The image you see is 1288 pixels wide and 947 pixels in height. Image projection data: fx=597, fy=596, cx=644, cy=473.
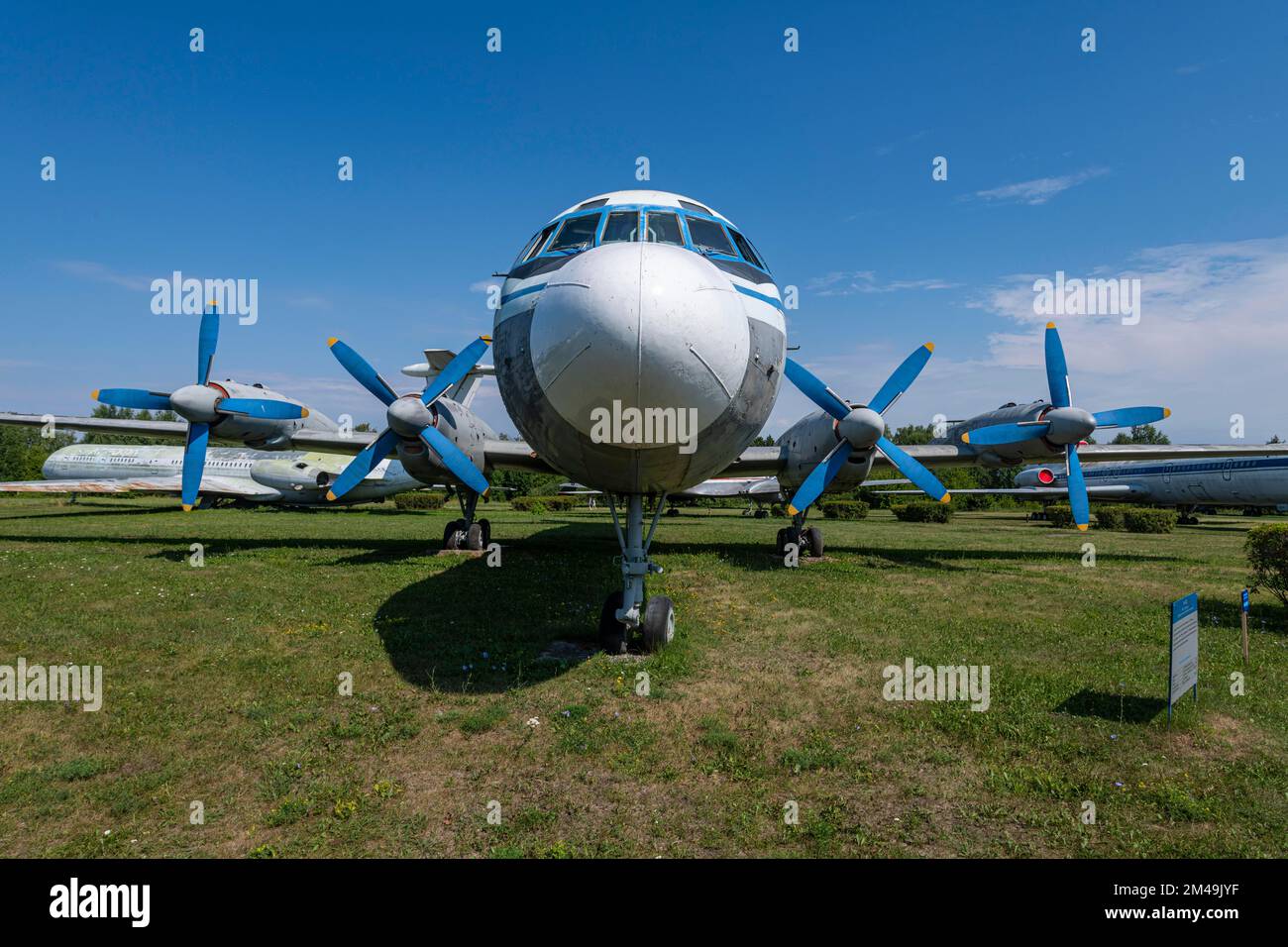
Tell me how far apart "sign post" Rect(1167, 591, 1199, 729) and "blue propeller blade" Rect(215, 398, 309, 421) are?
17.6 metres

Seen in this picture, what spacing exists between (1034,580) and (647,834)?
1254 cm

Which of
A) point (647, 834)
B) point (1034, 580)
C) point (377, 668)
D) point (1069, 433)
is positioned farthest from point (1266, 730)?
point (1069, 433)

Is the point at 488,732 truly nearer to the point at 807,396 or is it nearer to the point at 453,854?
the point at 453,854

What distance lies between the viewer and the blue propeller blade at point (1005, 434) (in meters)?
15.8

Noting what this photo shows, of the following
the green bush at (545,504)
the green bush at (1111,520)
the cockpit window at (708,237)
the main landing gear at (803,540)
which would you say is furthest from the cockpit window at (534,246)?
the green bush at (545,504)

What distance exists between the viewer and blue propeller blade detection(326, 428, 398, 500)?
12.2 m

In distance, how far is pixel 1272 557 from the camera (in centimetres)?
941

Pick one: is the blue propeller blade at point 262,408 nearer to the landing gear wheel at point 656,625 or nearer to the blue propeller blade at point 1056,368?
the landing gear wheel at point 656,625

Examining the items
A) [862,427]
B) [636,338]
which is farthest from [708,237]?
[862,427]

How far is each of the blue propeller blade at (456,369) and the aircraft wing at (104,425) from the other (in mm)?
8598

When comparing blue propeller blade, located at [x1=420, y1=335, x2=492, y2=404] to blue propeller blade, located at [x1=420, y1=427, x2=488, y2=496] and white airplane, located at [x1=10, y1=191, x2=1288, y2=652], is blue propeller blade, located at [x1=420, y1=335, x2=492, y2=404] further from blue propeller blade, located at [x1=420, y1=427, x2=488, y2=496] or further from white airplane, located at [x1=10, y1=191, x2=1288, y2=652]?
white airplane, located at [x1=10, y1=191, x2=1288, y2=652]

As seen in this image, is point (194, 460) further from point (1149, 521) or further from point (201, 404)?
point (1149, 521)

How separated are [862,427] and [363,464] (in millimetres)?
10917

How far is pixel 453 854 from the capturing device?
3.77m
